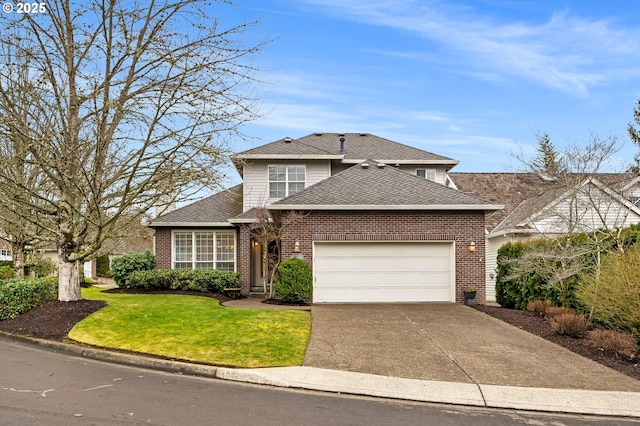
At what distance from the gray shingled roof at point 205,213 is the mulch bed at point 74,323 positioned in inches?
302

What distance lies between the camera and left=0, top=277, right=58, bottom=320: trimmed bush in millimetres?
11820

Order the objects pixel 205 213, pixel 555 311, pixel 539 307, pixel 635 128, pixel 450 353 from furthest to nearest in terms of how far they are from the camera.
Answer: pixel 635 128 < pixel 205 213 < pixel 539 307 < pixel 555 311 < pixel 450 353

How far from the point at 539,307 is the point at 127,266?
15573 mm

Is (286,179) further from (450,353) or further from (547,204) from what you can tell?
(450,353)

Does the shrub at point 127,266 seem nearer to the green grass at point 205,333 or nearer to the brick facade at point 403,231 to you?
the green grass at point 205,333

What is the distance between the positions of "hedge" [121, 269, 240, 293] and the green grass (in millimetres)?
5580

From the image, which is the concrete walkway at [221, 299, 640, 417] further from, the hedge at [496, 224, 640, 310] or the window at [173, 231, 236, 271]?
the window at [173, 231, 236, 271]

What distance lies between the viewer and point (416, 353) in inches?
348

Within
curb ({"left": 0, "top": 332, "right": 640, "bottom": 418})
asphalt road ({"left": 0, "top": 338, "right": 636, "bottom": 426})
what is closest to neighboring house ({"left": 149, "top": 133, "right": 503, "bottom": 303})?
curb ({"left": 0, "top": 332, "right": 640, "bottom": 418})

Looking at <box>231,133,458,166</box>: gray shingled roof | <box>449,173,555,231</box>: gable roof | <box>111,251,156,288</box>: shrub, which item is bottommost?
<box>111,251,156,288</box>: shrub

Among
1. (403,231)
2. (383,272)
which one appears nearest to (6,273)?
(383,272)

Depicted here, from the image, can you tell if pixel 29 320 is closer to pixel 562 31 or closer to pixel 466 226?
pixel 466 226

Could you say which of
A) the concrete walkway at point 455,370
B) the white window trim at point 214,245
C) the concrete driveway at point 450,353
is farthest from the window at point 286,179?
the concrete walkway at point 455,370

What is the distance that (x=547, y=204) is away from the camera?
1836 centimetres
